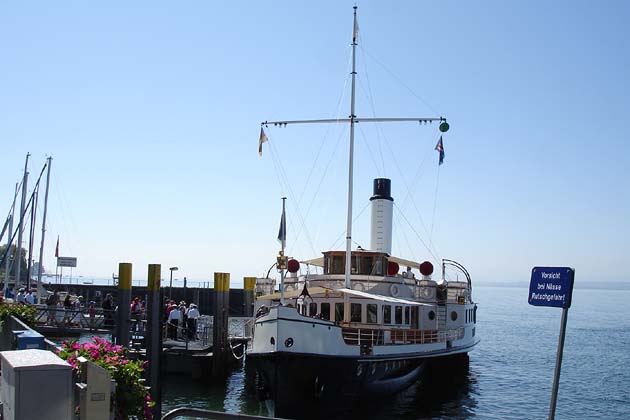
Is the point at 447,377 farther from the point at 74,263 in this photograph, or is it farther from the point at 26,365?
the point at 74,263

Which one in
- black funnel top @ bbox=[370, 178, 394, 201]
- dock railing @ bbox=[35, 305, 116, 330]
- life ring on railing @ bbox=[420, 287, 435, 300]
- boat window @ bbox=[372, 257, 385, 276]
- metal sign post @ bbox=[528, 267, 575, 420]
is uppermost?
black funnel top @ bbox=[370, 178, 394, 201]

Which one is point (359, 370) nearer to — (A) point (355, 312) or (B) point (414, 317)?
(A) point (355, 312)

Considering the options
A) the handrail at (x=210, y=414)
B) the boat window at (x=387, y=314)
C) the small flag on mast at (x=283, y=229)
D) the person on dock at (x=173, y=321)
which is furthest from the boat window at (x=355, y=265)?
the handrail at (x=210, y=414)

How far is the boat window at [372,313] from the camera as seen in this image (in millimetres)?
23344

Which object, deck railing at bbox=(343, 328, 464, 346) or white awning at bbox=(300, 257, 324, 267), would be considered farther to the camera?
white awning at bbox=(300, 257, 324, 267)

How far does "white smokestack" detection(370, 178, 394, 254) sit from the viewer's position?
3372 cm

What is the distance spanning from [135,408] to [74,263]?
6438 centimetres

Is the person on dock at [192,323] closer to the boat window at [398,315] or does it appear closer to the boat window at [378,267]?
the boat window at [378,267]

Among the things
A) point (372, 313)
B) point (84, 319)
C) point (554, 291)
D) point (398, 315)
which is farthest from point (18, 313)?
point (554, 291)

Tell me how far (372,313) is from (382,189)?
39.4 feet

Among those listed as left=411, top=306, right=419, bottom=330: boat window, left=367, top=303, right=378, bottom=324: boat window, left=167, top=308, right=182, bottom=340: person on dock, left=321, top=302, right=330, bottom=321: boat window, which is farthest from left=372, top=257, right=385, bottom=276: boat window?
left=167, top=308, right=182, bottom=340: person on dock

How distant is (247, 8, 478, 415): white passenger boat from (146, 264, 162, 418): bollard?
3.32 metres

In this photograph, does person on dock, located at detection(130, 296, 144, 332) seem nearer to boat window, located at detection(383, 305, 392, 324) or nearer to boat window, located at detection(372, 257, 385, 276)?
boat window, located at detection(372, 257, 385, 276)

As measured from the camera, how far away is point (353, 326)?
22.9 metres
